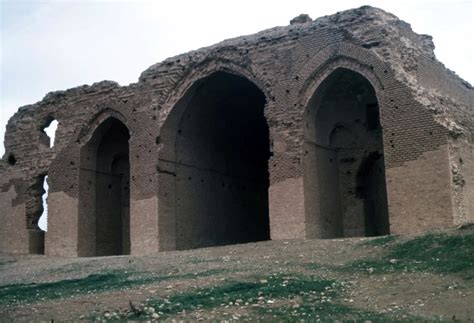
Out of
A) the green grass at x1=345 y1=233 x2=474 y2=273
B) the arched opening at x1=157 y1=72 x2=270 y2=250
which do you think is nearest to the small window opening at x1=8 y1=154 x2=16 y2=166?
the arched opening at x1=157 y1=72 x2=270 y2=250

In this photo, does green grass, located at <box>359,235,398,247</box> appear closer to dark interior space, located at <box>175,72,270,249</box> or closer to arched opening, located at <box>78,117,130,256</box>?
dark interior space, located at <box>175,72,270,249</box>

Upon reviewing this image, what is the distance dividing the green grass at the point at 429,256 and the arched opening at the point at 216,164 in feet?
28.6

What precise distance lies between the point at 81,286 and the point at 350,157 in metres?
9.36

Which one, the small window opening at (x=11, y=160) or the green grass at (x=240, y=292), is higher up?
the small window opening at (x=11, y=160)

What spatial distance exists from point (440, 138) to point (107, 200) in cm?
1076

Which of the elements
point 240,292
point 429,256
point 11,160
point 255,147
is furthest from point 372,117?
point 11,160

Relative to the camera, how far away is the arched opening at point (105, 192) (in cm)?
2053

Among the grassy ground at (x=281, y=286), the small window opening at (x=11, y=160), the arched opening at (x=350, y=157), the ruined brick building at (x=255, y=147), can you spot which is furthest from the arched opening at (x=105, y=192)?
the arched opening at (x=350, y=157)

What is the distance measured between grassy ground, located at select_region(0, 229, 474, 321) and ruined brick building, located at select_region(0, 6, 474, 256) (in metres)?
2.96

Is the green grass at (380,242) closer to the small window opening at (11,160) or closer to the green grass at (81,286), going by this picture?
the green grass at (81,286)

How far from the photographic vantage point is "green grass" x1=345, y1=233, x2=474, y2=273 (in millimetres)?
9992

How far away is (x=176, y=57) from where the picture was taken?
64.7ft

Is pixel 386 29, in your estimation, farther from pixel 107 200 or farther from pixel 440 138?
pixel 107 200

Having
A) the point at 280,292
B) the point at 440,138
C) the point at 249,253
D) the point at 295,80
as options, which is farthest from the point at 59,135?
the point at 280,292
